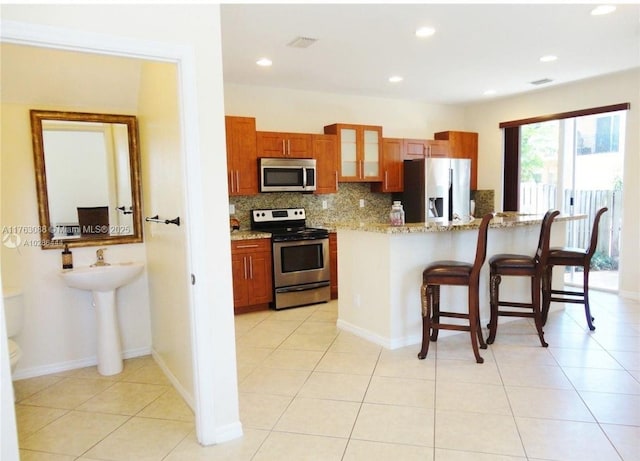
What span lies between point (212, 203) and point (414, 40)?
251cm

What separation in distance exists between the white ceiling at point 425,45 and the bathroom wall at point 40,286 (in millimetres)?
1571

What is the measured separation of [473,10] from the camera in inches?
121

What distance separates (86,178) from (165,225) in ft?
2.91

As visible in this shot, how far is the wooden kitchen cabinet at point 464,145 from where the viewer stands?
21.1ft

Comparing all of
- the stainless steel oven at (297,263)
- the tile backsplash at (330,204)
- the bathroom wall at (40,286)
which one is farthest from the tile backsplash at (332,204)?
the bathroom wall at (40,286)

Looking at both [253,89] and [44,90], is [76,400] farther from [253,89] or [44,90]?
[253,89]

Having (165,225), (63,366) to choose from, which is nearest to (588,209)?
(165,225)

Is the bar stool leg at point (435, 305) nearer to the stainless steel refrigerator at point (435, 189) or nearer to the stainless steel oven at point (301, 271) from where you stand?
the stainless steel oven at point (301, 271)

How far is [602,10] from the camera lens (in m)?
3.16

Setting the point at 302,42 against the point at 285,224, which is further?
the point at 285,224

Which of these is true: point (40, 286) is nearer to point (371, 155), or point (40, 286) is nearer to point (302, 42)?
point (302, 42)

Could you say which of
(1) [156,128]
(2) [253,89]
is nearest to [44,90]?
(1) [156,128]

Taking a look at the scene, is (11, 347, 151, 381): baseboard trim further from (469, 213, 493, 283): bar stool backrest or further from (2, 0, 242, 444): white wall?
(469, 213, 493, 283): bar stool backrest

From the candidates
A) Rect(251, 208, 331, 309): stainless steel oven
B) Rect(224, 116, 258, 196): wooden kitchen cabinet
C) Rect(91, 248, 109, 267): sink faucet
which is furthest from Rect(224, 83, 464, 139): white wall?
Rect(91, 248, 109, 267): sink faucet
